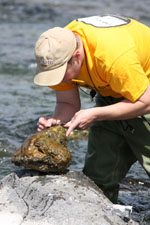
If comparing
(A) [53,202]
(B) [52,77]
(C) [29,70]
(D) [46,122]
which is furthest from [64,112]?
(C) [29,70]

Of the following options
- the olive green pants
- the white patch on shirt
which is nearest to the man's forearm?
the olive green pants

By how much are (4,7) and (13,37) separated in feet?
10.9

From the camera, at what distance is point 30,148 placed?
144 inches

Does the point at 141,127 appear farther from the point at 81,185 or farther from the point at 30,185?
the point at 30,185

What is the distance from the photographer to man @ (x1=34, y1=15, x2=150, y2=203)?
11.0 feet

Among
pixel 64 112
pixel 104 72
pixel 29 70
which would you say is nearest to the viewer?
pixel 104 72

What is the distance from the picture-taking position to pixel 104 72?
11.2ft

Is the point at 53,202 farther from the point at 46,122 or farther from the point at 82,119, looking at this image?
the point at 46,122

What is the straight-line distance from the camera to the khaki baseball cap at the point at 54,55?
3375 mm

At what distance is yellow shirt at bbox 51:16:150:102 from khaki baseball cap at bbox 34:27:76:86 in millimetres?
173

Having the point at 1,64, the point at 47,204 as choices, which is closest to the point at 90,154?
the point at 47,204

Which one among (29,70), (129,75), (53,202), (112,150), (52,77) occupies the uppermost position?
(129,75)

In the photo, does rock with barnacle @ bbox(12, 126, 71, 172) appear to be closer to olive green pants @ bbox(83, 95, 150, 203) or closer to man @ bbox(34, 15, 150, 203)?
man @ bbox(34, 15, 150, 203)

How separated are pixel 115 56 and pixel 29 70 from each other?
18.9ft
